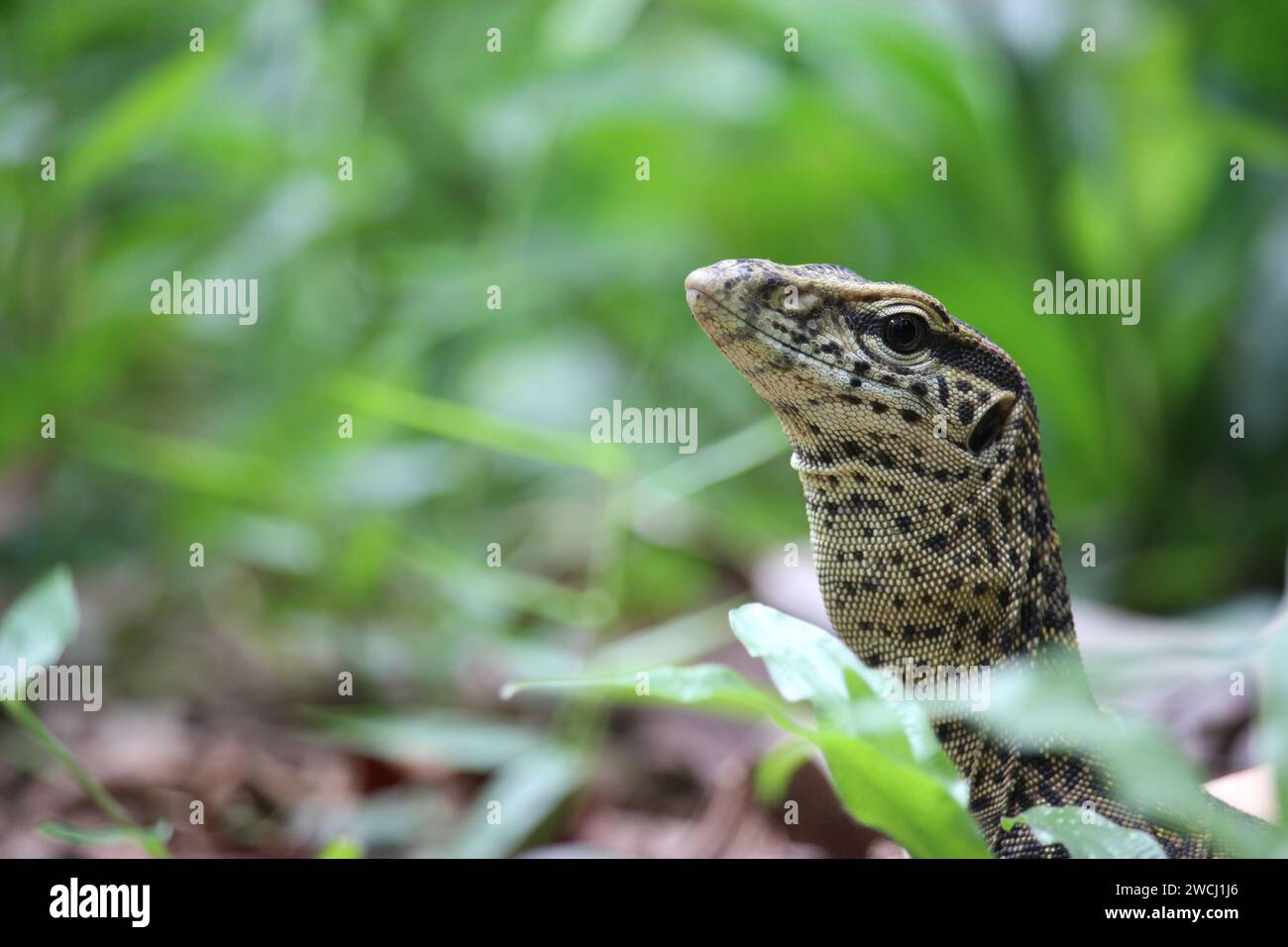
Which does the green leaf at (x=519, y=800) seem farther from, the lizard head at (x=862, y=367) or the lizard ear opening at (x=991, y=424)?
the lizard ear opening at (x=991, y=424)

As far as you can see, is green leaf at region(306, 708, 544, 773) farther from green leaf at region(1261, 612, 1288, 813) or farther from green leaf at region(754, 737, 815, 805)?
green leaf at region(1261, 612, 1288, 813)

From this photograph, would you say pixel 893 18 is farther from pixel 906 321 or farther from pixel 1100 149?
pixel 906 321

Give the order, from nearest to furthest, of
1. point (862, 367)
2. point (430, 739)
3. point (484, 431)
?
point (862, 367) < point (430, 739) < point (484, 431)

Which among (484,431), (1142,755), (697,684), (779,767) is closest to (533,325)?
(484,431)

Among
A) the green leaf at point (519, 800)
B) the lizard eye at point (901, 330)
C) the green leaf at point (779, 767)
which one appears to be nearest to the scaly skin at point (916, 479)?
the lizard eye at point (901, 330)

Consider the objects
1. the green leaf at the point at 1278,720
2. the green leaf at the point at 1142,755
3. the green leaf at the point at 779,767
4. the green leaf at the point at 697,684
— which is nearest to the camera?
the green leaf at the point at 1278,720

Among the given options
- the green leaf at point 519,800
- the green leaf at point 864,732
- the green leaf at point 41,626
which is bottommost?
the green leaf at point 519,800

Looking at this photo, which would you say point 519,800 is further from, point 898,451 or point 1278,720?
point 1278,720

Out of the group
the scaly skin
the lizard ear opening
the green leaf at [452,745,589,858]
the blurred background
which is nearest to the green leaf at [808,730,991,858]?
the scaly skin
